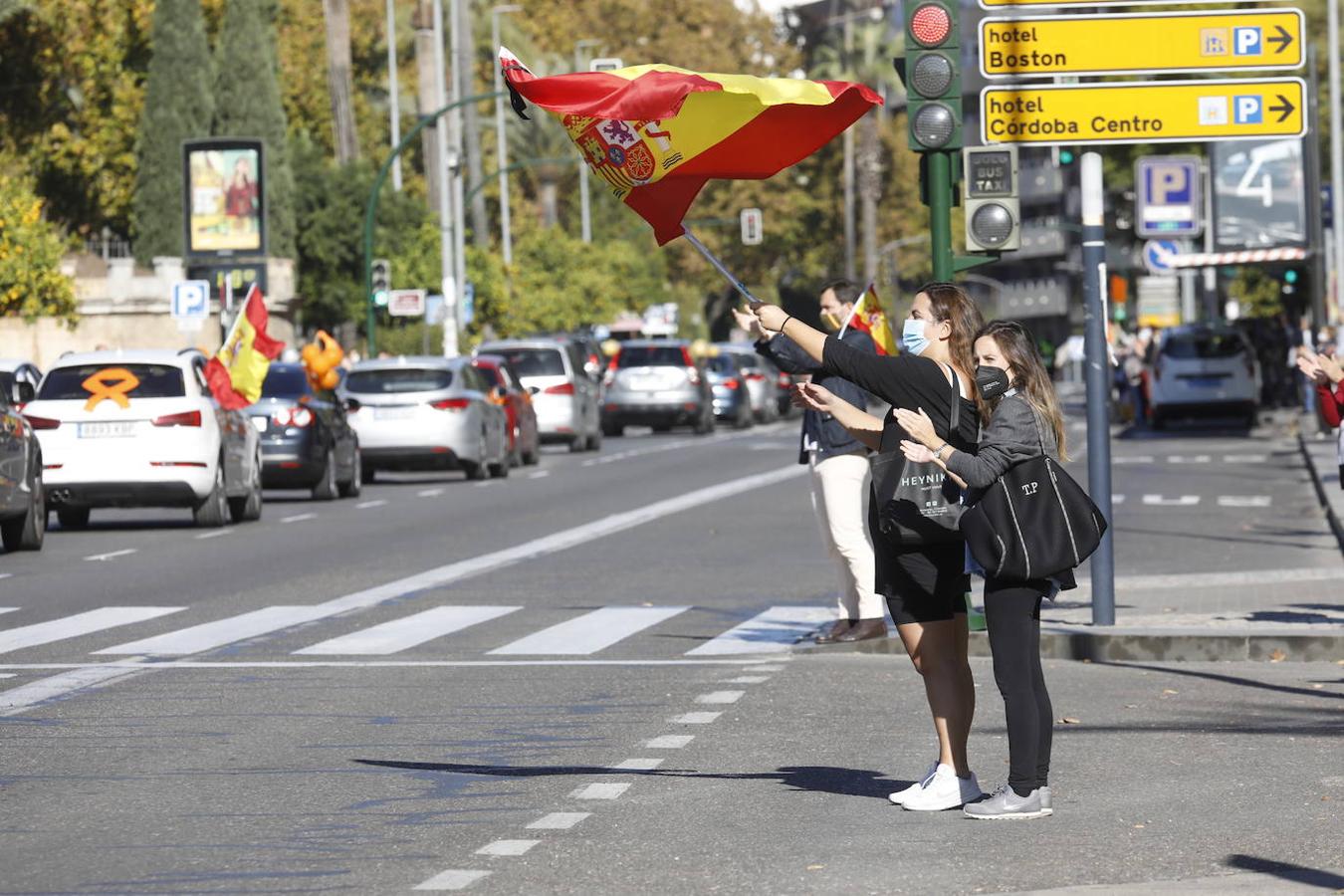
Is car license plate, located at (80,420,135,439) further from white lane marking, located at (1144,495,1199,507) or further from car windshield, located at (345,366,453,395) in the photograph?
white lane marking, located at (1144,495,1199,507)

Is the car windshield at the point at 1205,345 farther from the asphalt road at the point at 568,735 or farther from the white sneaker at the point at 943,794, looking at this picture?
the white sneaker at the point at 943,794

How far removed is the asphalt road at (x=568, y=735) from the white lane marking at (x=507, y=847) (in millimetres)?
28

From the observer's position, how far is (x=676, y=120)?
9.89m

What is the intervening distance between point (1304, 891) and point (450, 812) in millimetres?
2926

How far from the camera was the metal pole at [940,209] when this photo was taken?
46.5 feet

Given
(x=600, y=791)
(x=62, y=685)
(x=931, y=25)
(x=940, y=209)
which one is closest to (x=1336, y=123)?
(x=931, y=25)

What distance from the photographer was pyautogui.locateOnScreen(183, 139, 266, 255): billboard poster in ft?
169

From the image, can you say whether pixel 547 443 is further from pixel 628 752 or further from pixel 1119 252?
pixel 1119 252

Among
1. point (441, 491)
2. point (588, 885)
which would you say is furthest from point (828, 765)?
point (441, 491)

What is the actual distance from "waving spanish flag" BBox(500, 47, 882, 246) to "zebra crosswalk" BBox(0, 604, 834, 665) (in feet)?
15.9

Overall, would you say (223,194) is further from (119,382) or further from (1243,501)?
(1243,501)

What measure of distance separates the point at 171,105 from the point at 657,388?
81.5ft

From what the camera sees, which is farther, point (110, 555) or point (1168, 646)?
point (110, 555)

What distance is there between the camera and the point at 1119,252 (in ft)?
543
